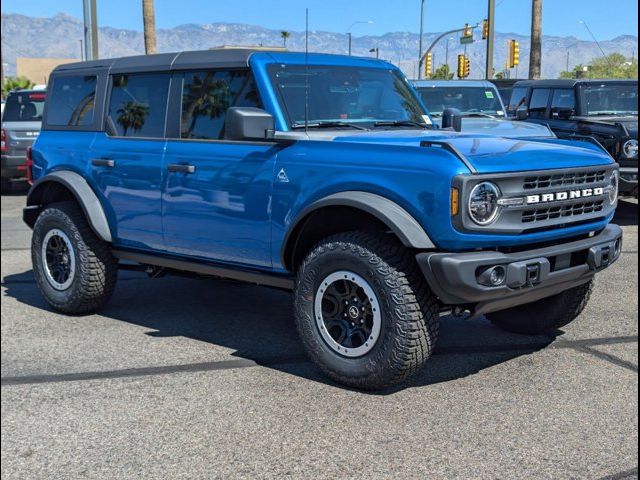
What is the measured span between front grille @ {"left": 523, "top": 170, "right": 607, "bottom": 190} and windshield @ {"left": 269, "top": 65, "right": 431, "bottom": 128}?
130 centimetres

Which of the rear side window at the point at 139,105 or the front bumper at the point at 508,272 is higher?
the rear side window at the point at 139,105

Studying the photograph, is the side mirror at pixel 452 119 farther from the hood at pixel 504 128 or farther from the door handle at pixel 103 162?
the door handle at pixel 103 162

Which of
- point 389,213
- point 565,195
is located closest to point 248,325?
point 389,213

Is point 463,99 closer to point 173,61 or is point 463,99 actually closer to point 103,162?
point 173,61

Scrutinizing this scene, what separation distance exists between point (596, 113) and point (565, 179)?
7607mm

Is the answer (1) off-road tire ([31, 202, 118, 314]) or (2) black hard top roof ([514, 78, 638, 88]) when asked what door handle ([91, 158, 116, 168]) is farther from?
(2) black hard top roof ([514, 78, 638, 88])

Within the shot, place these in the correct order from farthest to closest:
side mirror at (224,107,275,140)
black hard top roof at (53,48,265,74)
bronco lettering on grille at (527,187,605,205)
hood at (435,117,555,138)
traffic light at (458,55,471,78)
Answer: traffic light at (458,55,471,78) → hood at (435,117,555,138) → black hard top roof at (53,48,265,74) → side mirror at (224,107,275,140) → bronco lettering on grille at (527,187,605,205)

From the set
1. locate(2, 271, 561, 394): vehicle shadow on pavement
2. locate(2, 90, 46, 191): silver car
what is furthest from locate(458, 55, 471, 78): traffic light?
locate(2, 271, 561, 394): vehicle shadow on pavement

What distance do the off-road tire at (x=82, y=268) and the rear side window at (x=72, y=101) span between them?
68cm

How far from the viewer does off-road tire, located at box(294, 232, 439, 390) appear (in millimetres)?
4457

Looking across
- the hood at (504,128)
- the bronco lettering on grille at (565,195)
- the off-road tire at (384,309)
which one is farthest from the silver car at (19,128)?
the bronco lettering on grille at (565,195)

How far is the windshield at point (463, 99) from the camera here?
42.0ft

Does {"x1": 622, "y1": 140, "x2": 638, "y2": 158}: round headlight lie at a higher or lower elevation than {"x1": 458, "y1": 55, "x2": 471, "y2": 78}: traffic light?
lower

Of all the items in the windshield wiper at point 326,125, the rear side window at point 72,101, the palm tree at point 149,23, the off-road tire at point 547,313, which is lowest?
the off-road tire at point 547,313
